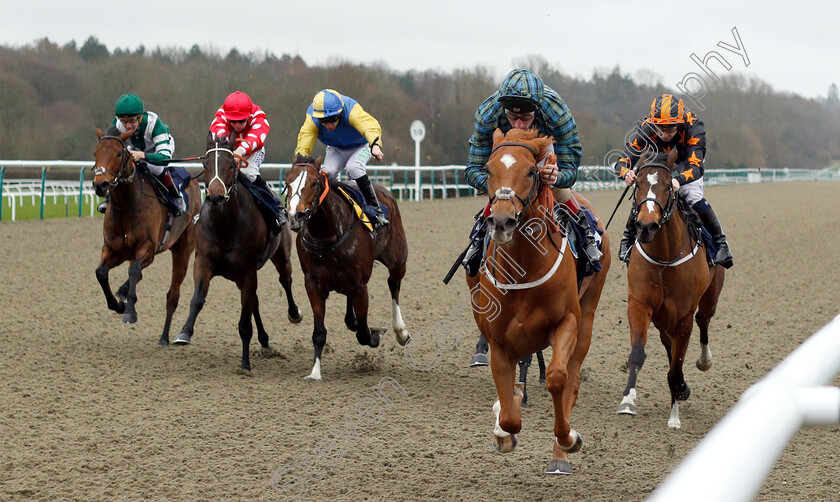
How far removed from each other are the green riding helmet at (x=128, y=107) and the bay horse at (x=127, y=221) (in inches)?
7.7

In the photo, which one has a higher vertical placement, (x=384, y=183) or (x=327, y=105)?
(x=327, y=105)

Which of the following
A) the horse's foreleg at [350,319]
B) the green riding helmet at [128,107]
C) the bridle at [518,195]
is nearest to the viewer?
the bridle at [518,195]

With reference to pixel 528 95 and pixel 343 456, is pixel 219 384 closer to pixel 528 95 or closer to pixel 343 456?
pixel 343 456

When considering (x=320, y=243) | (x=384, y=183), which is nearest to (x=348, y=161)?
(x=320, y=243)

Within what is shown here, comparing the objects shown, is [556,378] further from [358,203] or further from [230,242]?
[230,242]

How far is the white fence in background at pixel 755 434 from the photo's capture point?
990 millimetres

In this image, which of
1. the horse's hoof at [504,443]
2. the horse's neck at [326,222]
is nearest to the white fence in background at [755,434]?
the horse's hoof at [504,443]

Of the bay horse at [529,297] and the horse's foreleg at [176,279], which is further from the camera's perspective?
the horse's foreleg at [176,279]

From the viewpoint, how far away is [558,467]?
434 cm

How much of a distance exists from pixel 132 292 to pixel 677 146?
174 inches

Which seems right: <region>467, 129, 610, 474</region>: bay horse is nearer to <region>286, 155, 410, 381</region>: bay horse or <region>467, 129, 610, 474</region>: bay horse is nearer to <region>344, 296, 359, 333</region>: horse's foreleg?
<region>286, 155, 410, 381</region>: bay horse

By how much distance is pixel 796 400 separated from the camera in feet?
4.23

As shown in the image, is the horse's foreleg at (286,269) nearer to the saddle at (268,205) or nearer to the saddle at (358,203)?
the saddle at (268,205)

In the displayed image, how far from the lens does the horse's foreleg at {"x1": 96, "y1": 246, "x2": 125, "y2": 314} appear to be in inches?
288
